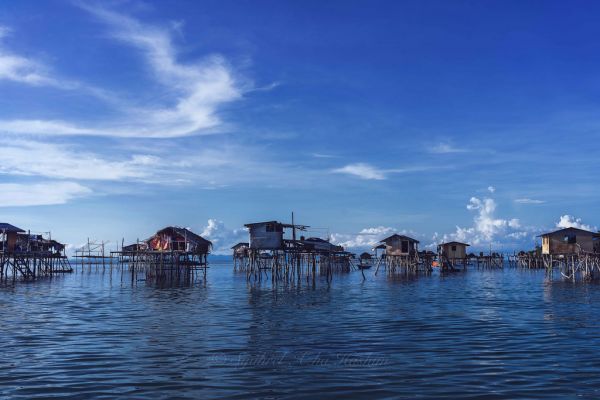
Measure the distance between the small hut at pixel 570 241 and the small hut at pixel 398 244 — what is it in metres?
17.3

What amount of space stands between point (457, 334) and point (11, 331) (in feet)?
56.7

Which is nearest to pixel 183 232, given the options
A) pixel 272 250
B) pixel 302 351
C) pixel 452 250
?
pixel 272 250

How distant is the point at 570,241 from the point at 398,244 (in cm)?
2079

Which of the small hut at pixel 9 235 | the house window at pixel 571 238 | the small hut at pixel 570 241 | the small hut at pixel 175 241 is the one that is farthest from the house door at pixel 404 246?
the small hut at pixel 9 235

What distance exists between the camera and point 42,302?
32.3m

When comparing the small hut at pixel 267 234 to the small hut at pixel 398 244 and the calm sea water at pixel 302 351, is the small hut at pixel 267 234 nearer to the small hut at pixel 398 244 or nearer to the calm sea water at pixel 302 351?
the calm sea water at pixel 302 351

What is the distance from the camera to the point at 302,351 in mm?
16078

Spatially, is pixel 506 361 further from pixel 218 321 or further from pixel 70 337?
pixel 70 337

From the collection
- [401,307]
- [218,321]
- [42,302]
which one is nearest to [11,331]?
[218,321]

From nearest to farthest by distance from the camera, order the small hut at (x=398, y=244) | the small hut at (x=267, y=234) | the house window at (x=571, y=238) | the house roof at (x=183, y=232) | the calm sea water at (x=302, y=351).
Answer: the calm sea water at (x=302, y=351)
the small hut at (x=267, y=234)
the house window at (x=571, y=238)
the house roof at (x=183, y=232)
the small hut at (x=398, y=244)

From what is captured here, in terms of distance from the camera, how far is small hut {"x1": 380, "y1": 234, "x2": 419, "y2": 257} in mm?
67750

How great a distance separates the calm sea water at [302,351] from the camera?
11953mm

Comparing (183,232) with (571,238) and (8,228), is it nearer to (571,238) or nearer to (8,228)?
(8,228)

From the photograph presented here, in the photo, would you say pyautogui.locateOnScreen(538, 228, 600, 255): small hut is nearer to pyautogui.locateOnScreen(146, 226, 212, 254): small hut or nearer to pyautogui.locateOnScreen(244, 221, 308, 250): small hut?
pyautogui.locateOnScreen(244, 221, 308, 250): small hut
